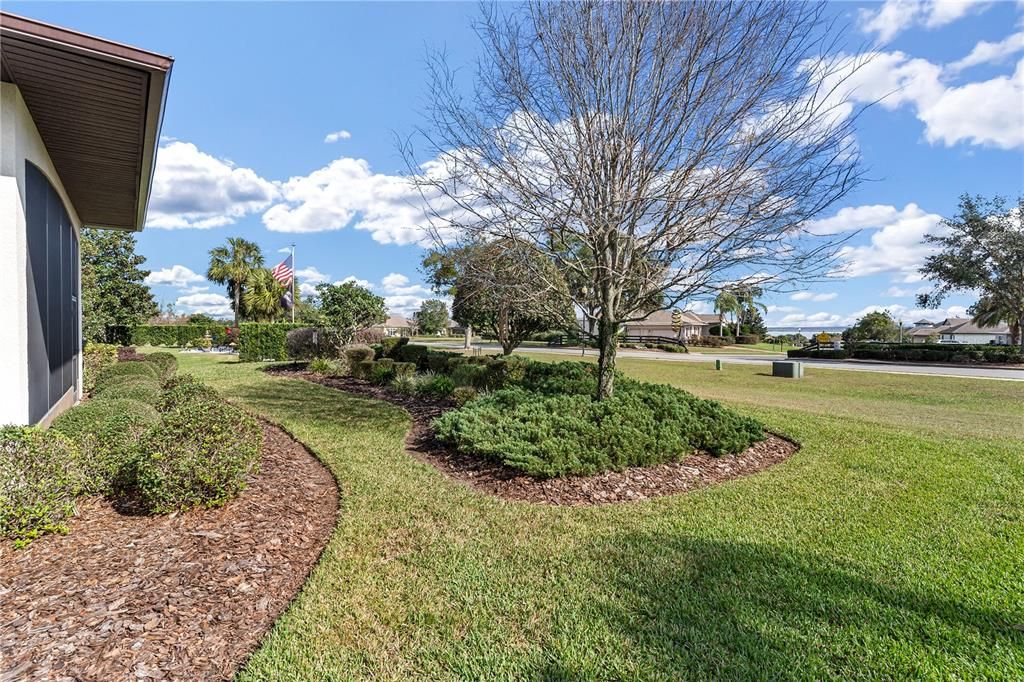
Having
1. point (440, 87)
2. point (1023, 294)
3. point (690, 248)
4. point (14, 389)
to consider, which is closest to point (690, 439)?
point (690, 248)

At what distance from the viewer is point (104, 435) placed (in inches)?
171

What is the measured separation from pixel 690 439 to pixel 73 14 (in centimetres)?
864

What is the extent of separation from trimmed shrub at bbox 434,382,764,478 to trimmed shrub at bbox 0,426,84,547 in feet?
11.7

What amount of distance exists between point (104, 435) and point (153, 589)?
2.36 meters

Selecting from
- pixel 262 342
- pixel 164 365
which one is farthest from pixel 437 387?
pixel 262 342

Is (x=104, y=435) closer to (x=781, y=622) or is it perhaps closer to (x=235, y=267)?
(x=781, y=622)

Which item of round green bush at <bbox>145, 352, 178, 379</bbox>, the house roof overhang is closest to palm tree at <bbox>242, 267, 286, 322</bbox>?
round green bush at <bbox>145, 352, 178, 379</bbox>

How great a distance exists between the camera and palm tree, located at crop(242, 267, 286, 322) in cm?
3494

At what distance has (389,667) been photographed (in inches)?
89.2

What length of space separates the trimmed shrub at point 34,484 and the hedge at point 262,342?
17.8 metres

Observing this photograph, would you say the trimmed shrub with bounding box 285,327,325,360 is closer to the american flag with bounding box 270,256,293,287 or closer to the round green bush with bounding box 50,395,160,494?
the american flag with bounding box 270,256,293,287

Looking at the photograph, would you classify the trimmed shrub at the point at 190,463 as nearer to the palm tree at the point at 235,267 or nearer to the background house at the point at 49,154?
the background house at the point at 49,154

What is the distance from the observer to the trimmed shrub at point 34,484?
3143 mm

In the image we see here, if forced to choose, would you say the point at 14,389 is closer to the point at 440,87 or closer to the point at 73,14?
the point at 73,14
